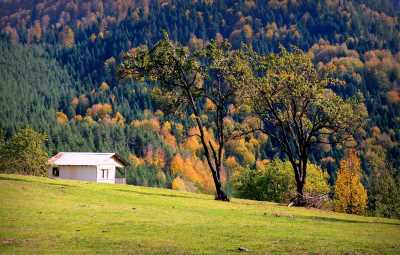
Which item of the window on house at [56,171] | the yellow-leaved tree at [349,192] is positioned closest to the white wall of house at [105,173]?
the window on house at [56,171]

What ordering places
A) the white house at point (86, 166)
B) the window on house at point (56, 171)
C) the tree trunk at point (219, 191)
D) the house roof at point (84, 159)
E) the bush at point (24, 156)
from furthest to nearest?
the bush at point (24, 156)
the window on house at point (56, 171)
the house roof at point (84, 159)
the white house at point (86, 166)
the tree trunk at point (219, 191)

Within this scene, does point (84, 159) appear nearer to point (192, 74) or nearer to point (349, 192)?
point (349, 192)

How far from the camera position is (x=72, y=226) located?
27.6 m

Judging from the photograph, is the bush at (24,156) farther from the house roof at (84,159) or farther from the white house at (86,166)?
the house roof at (84,159)

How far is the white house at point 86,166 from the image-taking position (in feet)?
365

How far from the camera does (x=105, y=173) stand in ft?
372

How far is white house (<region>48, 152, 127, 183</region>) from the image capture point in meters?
111

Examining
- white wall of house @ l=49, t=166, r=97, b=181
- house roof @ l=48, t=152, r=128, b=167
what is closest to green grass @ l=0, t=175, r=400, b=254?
white wall of house @ l=49, t=166, r=97, b=181

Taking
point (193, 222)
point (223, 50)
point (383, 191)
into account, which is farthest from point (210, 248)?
point (383, 191)

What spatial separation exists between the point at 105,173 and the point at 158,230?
8773 centimetres

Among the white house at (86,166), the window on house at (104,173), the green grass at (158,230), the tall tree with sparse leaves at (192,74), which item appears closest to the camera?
the green grass at (158,230)

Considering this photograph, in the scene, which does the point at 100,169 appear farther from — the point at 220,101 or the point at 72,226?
the point at 72,226

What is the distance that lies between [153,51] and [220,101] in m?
7.13

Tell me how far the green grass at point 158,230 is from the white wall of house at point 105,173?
70.1 metres
